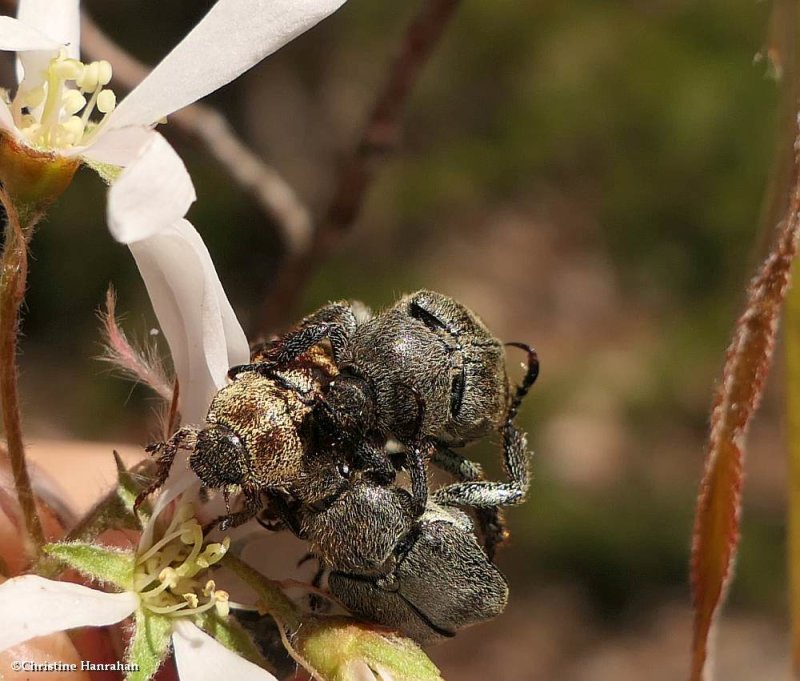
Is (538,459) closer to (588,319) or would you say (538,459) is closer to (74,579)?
(588,319)

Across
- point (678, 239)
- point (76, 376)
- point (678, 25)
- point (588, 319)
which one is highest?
point (678, 25)

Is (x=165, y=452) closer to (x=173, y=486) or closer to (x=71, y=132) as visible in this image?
(x=173, y=486)

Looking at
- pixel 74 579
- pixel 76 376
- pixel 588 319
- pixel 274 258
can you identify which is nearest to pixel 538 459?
pixel 588 319

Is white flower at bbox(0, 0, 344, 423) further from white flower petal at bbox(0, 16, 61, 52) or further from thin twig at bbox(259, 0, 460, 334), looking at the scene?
thin twig at bbox(259, 0, 460, 334)

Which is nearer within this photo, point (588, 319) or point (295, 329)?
point (295, 329)

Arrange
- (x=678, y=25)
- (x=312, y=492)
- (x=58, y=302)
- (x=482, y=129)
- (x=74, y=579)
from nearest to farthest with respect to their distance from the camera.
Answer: (x=312, y=492) < (x=74, y=579) < (x=58, y=302) < (x=678, y=25) < (x=482, y=129)

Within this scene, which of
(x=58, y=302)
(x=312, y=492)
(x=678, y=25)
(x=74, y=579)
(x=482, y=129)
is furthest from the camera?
(x=482, y=129)

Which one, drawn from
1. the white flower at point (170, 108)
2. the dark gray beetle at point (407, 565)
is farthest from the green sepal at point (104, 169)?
the dark gray beetle at point (407, 565)
